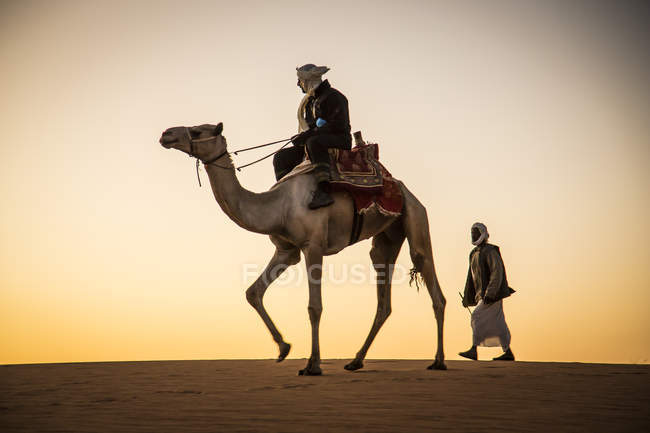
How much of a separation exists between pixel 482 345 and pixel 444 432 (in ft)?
24.6

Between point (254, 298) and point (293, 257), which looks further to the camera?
point (293, 257)

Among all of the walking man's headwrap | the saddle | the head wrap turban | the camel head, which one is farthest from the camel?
the walking man's headwrap

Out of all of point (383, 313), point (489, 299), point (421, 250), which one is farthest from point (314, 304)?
point (489, 299)

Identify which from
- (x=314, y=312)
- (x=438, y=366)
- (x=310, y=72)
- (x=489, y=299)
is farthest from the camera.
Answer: (x=489, y=299)

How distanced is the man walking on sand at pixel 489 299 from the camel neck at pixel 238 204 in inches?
165

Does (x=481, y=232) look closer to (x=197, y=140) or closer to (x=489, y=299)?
(x=489, y=299)

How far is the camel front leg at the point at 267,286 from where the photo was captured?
33.2 ft

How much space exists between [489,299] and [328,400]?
620 centimetres

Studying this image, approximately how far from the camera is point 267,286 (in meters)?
10.3

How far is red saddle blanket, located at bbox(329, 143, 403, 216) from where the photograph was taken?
10547mm

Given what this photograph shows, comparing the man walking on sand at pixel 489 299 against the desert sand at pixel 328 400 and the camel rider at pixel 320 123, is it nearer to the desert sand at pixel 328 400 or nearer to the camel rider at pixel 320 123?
the desert sand at pixel 328 400

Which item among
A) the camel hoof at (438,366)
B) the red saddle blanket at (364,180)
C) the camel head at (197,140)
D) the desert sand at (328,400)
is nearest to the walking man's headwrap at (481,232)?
the red saddle blanket at (364,180)


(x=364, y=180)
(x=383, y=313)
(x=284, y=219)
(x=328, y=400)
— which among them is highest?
(x=364, y=180)

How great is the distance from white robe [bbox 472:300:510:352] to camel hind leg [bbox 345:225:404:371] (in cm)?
206
